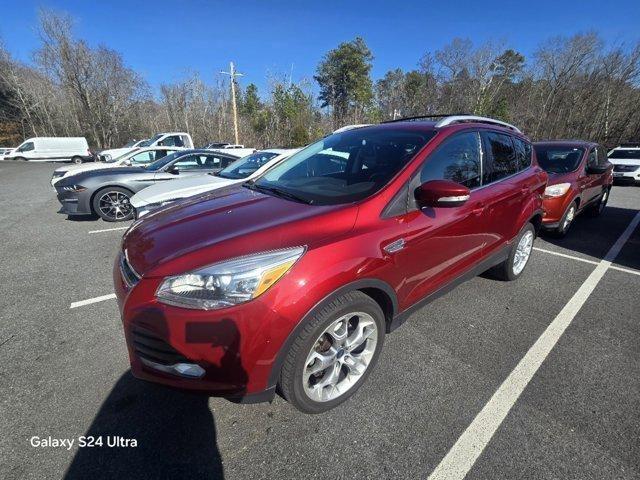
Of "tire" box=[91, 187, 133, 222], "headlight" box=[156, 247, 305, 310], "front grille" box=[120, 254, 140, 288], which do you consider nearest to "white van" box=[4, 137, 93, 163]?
"tire" box=[91, 187, 133, 222]

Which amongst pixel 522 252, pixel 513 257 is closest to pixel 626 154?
pixel 522 252

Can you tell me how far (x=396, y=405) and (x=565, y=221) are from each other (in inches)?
198

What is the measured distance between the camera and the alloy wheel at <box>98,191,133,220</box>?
6.66 m

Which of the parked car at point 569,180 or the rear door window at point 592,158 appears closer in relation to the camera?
the parked car at point 569,180

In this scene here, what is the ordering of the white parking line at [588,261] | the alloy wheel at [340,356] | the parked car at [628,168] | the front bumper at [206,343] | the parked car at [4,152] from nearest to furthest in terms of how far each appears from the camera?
1. the front bumper at [206,343]
2. the alloy wheel at [340,356]
3. the white parking line at [588,261]
4. the parked car at [628,168]
5. the parked car at [4,152]

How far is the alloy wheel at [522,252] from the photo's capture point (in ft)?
12.5

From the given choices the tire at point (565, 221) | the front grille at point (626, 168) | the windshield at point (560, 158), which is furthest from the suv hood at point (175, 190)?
the front grille at point (626, 168)

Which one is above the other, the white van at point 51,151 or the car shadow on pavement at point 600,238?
the white van at point 51,151

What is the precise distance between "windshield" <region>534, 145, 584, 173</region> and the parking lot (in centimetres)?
299

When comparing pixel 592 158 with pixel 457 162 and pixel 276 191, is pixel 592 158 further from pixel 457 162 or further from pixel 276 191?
pixel 276 191

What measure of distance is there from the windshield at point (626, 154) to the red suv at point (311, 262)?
15167 mm

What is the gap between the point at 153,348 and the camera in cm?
170

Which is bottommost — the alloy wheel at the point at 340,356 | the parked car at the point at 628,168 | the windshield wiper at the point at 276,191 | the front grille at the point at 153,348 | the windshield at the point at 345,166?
the parked car at the point at 628,168

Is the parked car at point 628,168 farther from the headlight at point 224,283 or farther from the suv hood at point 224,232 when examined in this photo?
the headlight at point 224,283
